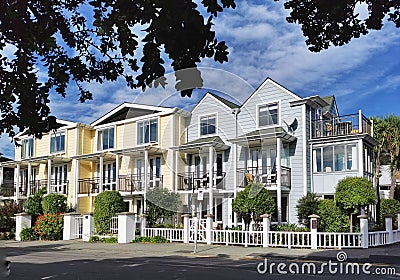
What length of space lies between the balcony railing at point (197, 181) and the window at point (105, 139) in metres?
6.63

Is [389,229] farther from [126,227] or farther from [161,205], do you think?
[126,227]

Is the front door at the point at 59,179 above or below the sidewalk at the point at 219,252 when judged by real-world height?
above

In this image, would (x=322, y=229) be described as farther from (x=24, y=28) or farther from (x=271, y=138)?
(x=24, y=28)

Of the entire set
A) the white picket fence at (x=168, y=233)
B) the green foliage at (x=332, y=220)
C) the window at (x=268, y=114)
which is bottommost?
the white picket fence at (x=168, y=233)

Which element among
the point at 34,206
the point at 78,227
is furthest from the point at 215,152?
the point at 34,206

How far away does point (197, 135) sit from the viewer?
3036 cm

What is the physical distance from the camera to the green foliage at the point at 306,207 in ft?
76.9

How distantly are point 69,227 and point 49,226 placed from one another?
1475 mm

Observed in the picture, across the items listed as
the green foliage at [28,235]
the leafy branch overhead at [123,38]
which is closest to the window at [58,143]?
the green foliage at [28,235]

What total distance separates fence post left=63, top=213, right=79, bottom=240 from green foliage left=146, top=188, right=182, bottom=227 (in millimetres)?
4684

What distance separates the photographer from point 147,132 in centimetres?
3134

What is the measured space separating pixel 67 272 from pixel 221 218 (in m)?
16.3

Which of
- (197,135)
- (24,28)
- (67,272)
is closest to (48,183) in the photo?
(197,135)

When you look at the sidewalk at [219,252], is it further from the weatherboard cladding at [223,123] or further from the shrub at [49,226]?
the weatherboard cladding at [223,123]
